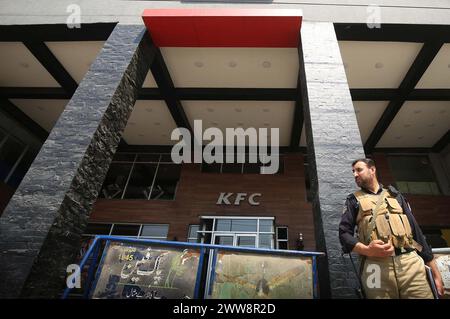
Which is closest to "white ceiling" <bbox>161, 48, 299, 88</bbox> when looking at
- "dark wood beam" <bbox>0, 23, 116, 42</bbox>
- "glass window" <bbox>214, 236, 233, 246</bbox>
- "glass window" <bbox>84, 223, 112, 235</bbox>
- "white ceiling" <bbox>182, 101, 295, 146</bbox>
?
"white ceiling" <bbox>182, 101, 295, 146</bbox>

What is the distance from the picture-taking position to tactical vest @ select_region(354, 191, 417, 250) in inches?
91.3

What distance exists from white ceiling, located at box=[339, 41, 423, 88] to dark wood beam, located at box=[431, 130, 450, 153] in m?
4.31

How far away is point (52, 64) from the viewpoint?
8.00 meters

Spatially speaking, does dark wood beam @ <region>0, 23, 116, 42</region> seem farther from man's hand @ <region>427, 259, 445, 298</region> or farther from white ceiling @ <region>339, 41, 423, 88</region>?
man's hand @ <region>427, 259, 445, 298</region>

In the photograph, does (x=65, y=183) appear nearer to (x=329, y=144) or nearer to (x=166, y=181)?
(x=329, y=144)

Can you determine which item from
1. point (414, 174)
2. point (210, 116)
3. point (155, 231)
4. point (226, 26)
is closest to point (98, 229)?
point (155, 231)

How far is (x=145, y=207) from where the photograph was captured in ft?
35.7

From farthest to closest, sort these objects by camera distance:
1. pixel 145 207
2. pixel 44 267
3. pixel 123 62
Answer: pixel 145 207, pixel 123 62, pixel 44 267

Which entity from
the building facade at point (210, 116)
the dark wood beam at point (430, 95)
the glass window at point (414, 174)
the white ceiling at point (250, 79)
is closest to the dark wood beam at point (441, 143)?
the building facade at point (210, 116)

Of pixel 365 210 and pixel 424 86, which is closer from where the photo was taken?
pixel 365 210

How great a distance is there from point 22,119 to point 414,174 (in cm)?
1618

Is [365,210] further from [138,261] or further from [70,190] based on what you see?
[70,190]
